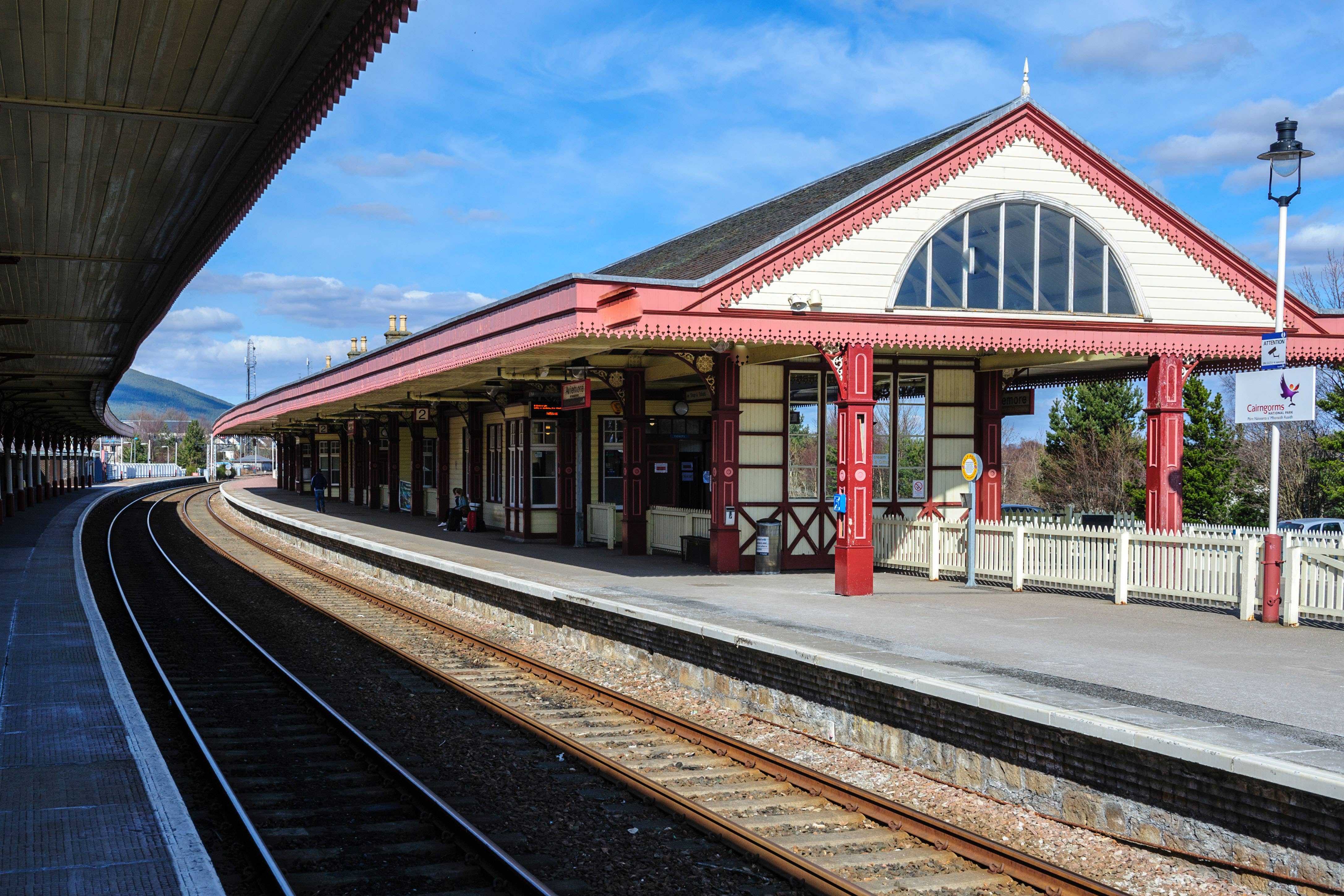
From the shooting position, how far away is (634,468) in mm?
20578

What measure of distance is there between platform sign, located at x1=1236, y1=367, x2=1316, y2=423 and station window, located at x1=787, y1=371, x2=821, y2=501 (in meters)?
6.46

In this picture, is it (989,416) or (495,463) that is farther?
(495,463)

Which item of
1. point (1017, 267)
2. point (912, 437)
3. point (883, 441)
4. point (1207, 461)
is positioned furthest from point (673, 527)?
point (1207, 461)

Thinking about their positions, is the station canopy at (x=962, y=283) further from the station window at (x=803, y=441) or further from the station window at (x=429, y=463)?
the station window at (x=429, y=463)

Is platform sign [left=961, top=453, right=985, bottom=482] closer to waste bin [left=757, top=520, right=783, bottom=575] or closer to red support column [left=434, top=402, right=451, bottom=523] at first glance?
waste bin [left=757, top=520, right=783, bottom=575]

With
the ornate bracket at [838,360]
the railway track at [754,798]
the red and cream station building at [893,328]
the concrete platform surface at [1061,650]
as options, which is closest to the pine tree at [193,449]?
the red and cream station building at [893,328]

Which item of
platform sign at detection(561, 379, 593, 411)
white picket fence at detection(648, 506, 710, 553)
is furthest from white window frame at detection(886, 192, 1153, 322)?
platform sign at detection(561, 379, 593, 411)

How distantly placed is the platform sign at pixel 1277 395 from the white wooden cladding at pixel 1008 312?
325 cm

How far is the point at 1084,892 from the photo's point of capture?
20.0ft

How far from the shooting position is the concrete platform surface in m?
6.94

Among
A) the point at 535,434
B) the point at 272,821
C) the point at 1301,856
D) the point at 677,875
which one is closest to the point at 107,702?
the point at 272,821

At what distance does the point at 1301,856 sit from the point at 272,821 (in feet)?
20.6

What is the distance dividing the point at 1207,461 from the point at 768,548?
93.1ft

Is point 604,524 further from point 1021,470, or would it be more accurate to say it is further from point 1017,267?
point 1021,470
